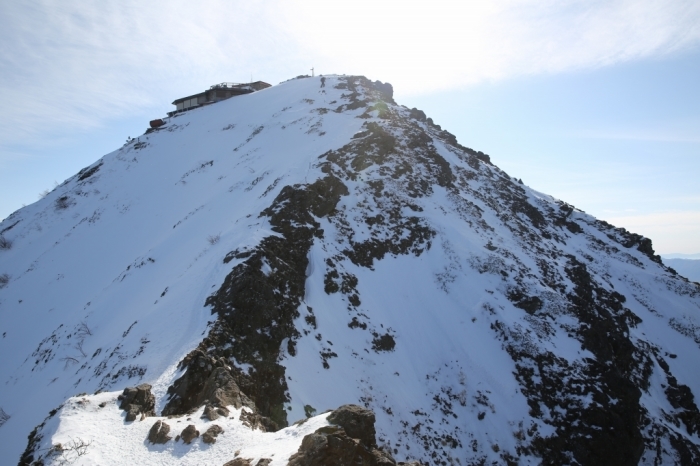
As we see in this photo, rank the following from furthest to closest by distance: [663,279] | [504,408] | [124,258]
Result: [663,279], [124,258], [504,408]

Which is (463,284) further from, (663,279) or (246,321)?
(663,279)

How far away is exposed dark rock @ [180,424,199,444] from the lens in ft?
36.9

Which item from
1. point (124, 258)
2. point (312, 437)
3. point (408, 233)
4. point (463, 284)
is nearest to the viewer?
point (312, 437)

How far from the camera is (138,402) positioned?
13.5 metres

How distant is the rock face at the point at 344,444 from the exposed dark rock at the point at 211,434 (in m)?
3.29

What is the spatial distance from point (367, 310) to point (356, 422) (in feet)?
47.6

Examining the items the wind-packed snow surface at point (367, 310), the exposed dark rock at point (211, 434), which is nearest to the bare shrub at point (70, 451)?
the wind-packed snow surface at point (367, 310)

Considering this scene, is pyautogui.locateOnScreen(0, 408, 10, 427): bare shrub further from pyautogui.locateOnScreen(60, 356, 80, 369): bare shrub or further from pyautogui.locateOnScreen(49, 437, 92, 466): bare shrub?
pyautogui.locateOnScreen(49, 437, 92, 466): bare shrub

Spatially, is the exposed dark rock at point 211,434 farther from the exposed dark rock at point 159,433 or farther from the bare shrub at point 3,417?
the bare shrub at point 3,417

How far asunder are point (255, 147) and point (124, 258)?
20.7 metres

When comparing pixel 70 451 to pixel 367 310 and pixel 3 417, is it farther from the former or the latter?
pixel 367 310

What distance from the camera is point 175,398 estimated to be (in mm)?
14117

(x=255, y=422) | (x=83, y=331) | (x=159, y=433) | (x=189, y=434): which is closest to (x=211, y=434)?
(x=189, y=434)

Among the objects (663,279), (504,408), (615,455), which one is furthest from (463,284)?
(663,279)
